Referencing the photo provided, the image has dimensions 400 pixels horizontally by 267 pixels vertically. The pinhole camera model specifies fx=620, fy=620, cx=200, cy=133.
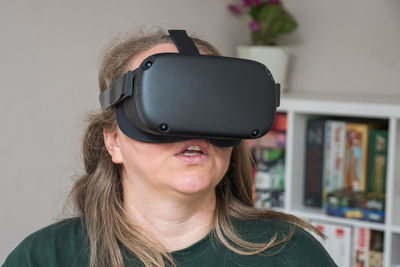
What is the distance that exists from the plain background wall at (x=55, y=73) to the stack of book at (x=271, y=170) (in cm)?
48

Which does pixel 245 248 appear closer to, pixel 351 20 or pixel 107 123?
pixel 107 123

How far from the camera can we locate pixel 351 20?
8.24 feet

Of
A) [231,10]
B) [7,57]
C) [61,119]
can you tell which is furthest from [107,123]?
[231,10]

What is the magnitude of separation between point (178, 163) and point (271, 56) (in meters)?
1.53

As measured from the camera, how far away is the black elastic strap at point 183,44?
102 cm

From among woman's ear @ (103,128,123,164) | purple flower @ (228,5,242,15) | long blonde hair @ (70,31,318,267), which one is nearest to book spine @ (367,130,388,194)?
purple flower @ (228,5,242,15)

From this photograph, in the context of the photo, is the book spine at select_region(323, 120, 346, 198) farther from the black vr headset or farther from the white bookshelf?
the black vr headset

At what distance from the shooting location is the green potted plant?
2479 millimetres

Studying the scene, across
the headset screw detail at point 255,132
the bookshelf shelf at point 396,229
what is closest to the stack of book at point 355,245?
the bookshelf shelf at point 396,229

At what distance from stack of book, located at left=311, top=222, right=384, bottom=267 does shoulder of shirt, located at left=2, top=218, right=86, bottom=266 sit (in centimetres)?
127

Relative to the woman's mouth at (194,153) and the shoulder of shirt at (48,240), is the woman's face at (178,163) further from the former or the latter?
the shoulder of shirt at (48,240)

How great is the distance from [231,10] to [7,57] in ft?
3.94

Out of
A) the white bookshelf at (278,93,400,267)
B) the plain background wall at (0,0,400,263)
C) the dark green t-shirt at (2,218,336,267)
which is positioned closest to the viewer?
the dark green t-shirt at (2,218,336,267)

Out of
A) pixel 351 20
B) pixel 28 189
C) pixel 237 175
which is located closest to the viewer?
pixel 237 175
